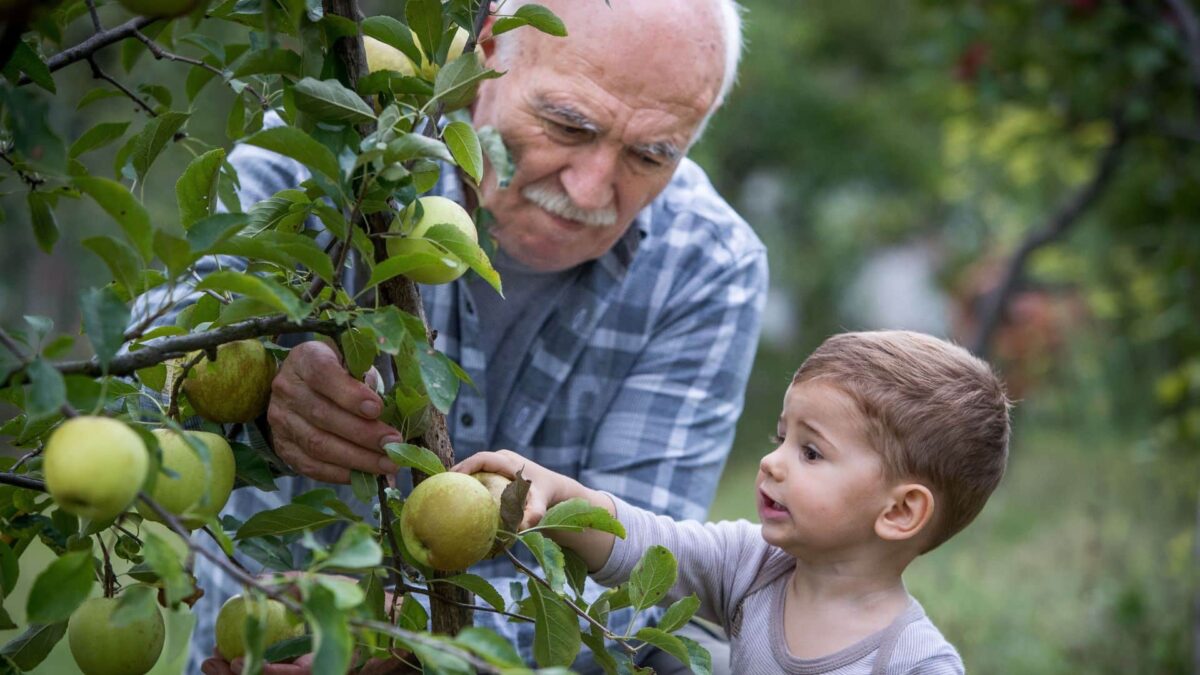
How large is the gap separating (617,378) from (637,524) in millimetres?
677

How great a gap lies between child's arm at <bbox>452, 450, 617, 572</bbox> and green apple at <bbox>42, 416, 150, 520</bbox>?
46cm

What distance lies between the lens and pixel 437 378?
3.77 feet

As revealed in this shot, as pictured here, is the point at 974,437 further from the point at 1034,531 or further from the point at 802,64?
the point at 802,64

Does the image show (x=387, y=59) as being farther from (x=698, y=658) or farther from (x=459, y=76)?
(x=698, y=658)

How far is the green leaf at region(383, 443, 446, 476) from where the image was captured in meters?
1.21

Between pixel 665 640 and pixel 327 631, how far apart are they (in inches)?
20.6

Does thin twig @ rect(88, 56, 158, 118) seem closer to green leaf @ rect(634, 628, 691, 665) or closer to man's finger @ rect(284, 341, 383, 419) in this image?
man's finger @ rect(284, 341, 383, 419)

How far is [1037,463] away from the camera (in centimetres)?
690

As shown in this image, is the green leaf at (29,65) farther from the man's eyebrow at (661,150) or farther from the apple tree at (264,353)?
the man's eyebrow at (661,150)

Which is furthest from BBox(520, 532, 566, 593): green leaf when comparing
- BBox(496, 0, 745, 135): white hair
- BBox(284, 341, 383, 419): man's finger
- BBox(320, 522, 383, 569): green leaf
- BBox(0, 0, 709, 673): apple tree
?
BBox(496, 0, 745, 135): white hair

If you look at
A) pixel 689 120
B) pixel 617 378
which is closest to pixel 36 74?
pixel 689 120

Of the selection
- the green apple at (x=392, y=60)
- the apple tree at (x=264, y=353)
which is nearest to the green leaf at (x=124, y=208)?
the apple tree at (x=264, y=353)

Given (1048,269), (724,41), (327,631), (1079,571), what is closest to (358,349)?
→ (327,631)

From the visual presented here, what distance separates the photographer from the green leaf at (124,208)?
0.95 metres
